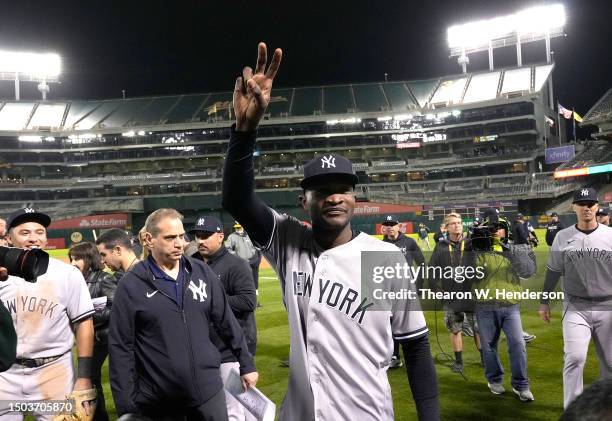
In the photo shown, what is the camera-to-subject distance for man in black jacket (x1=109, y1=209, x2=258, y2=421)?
3.18m

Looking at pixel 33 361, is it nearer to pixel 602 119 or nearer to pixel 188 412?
pixel 188 412

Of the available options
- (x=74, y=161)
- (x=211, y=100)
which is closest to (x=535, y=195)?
(x=211, y=100)

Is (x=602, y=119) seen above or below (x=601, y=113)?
below

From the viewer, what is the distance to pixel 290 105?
6931cm

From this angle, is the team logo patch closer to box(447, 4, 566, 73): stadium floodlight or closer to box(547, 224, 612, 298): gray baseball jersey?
box(547, 224, 612, 298): gray baseball jersey

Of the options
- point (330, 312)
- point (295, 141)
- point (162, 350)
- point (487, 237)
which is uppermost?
point (295, 141)

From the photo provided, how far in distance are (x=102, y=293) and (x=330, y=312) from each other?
3429 millimetres

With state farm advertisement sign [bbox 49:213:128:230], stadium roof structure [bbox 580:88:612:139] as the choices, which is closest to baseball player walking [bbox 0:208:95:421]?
state farm advertisement sign [bbox 49:213:128:230]

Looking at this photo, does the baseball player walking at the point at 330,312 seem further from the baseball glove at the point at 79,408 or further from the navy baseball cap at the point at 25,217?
the navy baseball cap at the point at 25,217

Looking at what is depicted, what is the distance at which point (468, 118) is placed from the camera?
6122cm

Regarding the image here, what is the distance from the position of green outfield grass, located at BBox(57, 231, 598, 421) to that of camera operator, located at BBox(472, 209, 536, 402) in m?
0.23

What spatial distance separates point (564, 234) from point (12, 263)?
533cm

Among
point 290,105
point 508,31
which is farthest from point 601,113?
point 290,105

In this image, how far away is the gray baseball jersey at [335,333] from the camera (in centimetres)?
218
